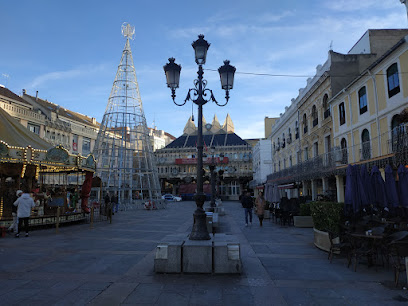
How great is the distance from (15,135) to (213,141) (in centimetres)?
5571

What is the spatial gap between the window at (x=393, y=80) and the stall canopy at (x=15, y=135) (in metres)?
17.1

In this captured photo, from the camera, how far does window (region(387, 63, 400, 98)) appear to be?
13703 millimetres

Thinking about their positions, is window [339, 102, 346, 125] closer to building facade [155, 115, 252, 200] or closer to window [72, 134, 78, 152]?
window [72, 134, 78, 152]

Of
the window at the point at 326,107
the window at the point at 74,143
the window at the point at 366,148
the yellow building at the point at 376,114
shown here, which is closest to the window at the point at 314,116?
the window at the point at 326,107

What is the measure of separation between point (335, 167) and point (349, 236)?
1261cm

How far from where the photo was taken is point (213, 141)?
6881cm

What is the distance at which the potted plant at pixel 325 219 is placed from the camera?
7.11 meters

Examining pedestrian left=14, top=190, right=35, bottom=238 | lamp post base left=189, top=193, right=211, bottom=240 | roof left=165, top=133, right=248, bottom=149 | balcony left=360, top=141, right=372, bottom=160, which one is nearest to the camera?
lamp post base left=189, top=193, right=211, bottom=240

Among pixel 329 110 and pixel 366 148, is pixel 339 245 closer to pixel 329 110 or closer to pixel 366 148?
pixel 366 148

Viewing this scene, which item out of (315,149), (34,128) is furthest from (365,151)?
(34,128)

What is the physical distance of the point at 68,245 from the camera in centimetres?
848

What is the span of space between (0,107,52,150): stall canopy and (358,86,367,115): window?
17181 millimetres

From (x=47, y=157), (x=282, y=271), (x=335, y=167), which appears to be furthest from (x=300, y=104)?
(x=282, y=271)

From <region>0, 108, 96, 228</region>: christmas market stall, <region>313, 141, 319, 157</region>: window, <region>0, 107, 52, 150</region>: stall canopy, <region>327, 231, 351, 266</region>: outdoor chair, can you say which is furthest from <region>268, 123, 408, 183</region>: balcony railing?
<region>0, 107, 52, 150</region>: stall canopy
